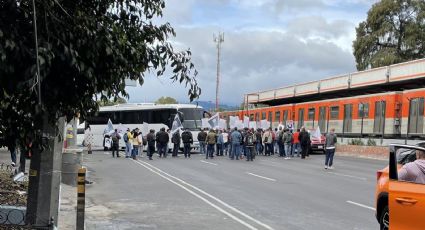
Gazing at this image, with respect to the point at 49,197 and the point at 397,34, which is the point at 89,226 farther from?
the point at 397,34

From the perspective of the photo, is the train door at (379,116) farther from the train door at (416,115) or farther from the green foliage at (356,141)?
the train door at (416,115)

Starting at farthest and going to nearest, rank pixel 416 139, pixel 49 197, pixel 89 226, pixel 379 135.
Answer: pixel 379 135
pixel 416 139
pixel 89 226
pixel 49 197

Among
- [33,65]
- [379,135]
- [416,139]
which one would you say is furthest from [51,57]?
[379,135]

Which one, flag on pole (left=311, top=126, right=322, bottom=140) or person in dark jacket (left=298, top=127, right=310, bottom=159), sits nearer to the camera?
person in dark jacket (left=298, top=127, right=310, bottom=159)

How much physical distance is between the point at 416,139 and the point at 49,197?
85.3 ft

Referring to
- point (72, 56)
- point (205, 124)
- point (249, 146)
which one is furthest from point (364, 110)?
point (72, 56)

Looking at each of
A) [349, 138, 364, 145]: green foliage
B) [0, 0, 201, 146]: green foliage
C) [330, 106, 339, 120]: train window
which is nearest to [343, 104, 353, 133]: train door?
[349, 138, 364, 145]: green foliage

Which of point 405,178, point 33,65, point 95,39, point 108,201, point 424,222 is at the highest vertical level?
point 95,39

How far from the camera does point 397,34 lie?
190 feet

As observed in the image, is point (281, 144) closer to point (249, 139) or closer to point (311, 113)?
point (249, 139)

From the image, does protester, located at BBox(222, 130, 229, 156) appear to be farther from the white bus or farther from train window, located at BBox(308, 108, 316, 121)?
train window, located at BBox(308, 108, 316, 121)

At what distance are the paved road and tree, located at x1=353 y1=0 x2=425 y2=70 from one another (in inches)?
1490

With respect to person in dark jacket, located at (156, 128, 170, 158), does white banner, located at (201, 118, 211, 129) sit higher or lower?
higher

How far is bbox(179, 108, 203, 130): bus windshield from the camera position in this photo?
4025 cm
